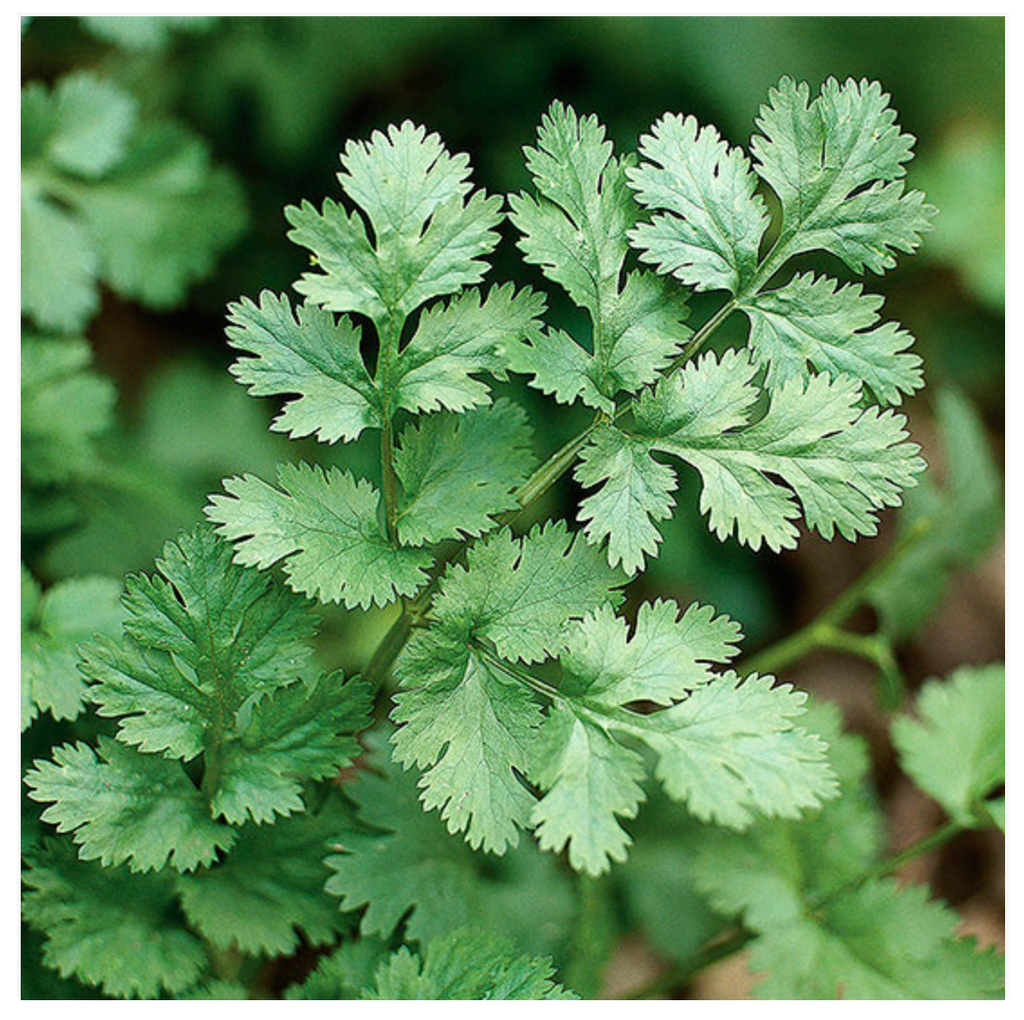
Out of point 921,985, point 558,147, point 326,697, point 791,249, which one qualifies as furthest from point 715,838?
point 558,147

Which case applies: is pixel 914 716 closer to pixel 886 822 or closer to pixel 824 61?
pixel 886 822

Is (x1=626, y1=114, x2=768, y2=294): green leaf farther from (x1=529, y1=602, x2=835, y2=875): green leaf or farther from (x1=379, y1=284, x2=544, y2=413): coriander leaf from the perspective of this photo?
(x1=529, y1=602, x2=835, y2=875): green leaf

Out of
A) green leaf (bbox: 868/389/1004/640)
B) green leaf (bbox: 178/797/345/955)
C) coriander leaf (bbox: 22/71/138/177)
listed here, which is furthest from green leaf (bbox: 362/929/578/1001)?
coriander leaf (bbox: 22/71/138/177)

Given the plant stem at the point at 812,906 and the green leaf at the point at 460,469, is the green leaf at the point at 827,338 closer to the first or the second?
the green leaf at the point at 460,469

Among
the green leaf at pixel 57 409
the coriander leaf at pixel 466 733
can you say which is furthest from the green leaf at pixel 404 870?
the green leaf at pixel 57 409

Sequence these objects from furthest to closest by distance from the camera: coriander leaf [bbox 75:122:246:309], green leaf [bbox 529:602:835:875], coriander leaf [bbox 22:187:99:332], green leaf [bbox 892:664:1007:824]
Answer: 1. coriander leaf [bbox 75:122:246:309]
2. coriander leaf [bbox 22:187:99:332]
3. green leaf [bbox 892:664:1007:824]
4. green leaf [bbox 529:602:835:875]

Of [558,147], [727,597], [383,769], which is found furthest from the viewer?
[727,597]

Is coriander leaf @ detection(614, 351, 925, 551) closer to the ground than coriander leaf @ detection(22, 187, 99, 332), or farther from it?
closer to the ground
